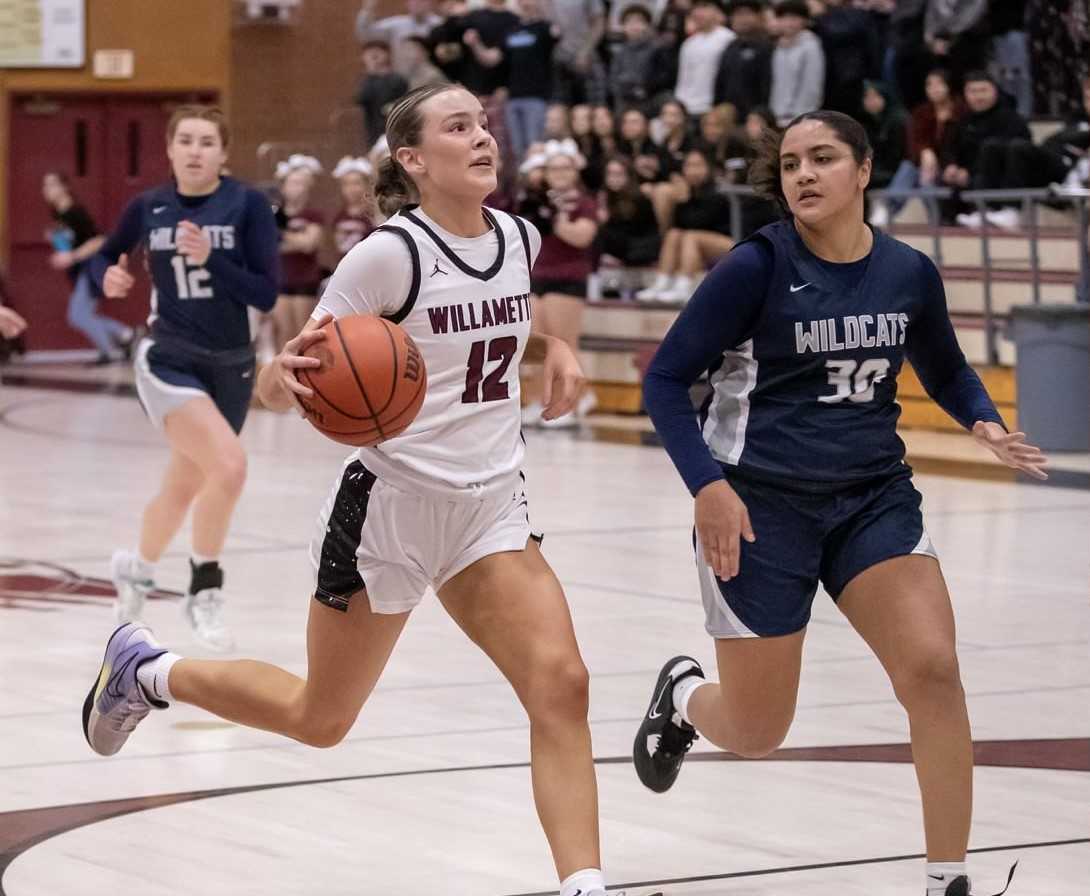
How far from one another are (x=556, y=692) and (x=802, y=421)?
88cm

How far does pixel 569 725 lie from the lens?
4.36 metres

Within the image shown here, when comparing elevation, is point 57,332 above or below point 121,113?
below

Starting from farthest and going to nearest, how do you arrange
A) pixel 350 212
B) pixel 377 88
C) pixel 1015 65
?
pixel 377 88
pixel 350 212
pixel 1015 65

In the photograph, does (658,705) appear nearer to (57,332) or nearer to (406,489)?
(406,489)

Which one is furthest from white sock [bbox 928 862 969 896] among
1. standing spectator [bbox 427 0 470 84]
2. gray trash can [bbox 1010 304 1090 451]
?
standing spectator [bbox 427 0 470 84]

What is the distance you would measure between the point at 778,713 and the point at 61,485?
8.85 meters

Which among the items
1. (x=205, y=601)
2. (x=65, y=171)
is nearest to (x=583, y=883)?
(x=205, y=601)

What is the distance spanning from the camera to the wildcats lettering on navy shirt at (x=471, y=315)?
4.61 metres

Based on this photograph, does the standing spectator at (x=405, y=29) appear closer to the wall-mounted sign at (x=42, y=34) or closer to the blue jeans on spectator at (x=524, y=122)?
the blue jeans on spectator at (x=524, y=122)

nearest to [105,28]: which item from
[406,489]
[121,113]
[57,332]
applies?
[121,113]

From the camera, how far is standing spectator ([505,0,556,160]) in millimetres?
20031

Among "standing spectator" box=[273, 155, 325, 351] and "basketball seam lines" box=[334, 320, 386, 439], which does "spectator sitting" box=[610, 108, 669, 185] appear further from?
"basketball seam lines" box=[334, 320, 386, 439]

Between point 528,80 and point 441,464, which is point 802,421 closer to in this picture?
point 441,464

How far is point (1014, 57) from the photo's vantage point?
1830 cm
